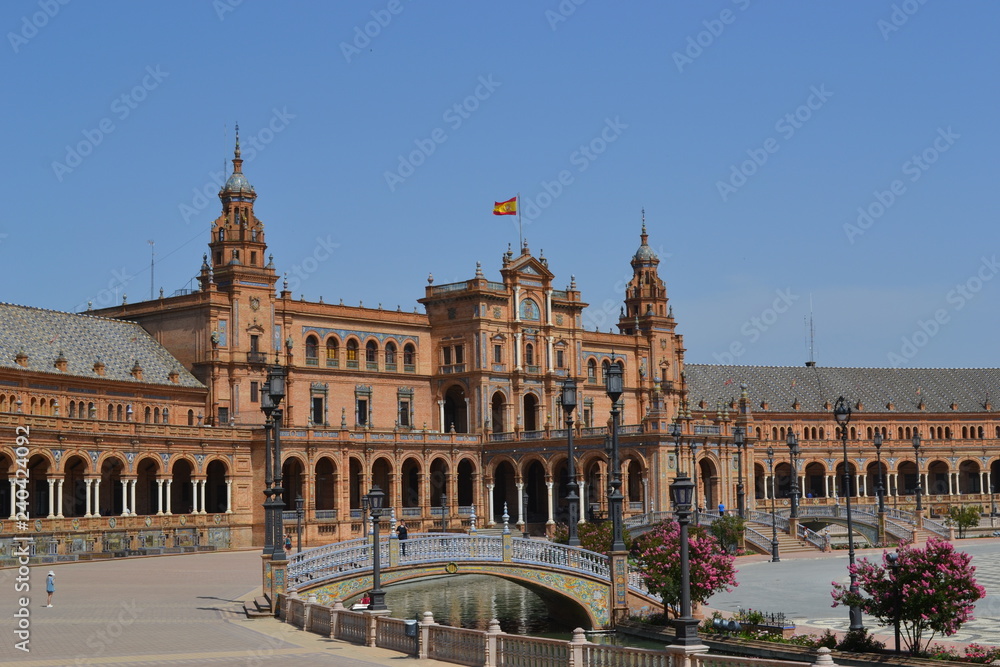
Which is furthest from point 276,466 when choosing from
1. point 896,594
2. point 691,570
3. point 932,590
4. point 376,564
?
point 932,590

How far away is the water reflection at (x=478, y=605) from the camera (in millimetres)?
46562

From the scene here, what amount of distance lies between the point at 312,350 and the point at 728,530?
31.5 m

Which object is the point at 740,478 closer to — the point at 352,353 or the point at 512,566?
the point at 352,353

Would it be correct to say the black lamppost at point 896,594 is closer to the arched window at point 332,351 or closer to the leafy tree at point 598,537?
the leafy tree at point 598,537

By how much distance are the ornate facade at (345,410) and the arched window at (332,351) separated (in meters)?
0.15

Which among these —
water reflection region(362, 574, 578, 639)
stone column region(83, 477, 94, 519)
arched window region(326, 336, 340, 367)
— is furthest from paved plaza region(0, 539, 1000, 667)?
arched window region(326, 336, 340, 367)

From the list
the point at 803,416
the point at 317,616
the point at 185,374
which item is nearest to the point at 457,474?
the point at 185,374

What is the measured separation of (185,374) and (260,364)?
4.41m

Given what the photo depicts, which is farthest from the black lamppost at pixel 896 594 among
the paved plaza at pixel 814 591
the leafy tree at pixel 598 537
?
the leafy tree at pixel 598 537

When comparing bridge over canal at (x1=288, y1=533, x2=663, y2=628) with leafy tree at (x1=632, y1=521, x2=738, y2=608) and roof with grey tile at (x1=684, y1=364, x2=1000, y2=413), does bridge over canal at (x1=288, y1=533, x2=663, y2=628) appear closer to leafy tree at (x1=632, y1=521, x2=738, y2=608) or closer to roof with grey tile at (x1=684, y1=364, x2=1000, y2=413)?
leafy tree at (x1=632, y1=521, x2=738, y2=608)

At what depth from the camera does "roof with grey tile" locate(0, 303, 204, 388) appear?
73938 millimetres

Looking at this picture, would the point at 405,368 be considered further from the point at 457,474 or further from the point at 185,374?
the point at 185,374

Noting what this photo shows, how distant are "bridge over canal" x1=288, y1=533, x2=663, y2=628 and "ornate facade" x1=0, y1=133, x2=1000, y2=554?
2820 centimetres

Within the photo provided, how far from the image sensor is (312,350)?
90688 millimetres
